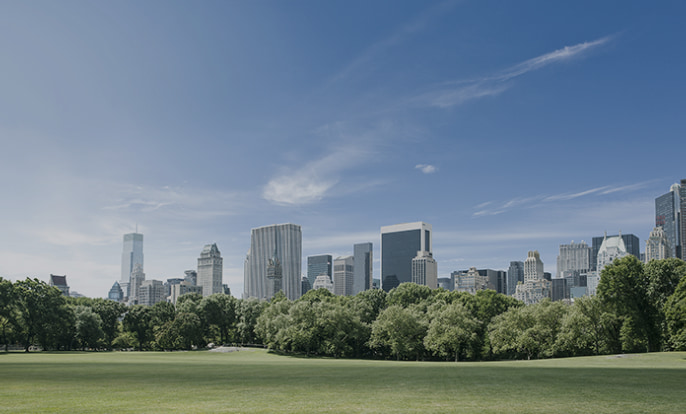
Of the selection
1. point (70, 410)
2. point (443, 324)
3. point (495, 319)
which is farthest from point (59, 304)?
point (70, 410)

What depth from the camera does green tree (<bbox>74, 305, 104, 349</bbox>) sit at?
92.1 meters

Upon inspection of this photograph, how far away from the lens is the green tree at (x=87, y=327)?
3625 inches

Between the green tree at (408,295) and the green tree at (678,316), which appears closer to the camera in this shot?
the green tree at (678,316)

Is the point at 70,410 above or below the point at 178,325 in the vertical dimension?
above

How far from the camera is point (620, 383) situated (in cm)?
2433

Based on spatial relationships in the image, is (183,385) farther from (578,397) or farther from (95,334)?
(95,334)

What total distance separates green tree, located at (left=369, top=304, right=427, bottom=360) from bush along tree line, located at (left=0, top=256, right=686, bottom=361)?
160mm

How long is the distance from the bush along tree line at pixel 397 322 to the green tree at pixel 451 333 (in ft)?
0.50

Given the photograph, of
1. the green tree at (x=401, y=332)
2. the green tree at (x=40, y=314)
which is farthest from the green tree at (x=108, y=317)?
the green tree at (x=401, y=332)

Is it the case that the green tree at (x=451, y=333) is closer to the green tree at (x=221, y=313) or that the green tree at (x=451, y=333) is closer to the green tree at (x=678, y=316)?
the green tree at (x=678, y=316)

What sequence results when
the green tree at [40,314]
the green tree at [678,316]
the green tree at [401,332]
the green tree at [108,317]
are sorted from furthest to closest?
1. the green tree at [108,317]
2. the green tree at [40,314]
3. the green tree at [401,332]
4. the green tree at [678,316]

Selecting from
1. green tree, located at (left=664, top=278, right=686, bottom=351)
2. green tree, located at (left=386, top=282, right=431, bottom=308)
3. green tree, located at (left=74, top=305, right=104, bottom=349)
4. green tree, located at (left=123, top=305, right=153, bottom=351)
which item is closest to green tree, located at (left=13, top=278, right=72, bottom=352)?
green tree, located at (left=74, top=305, right=104, bottom=349)

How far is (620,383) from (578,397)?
6580 mm

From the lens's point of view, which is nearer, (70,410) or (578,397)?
(70,410)
